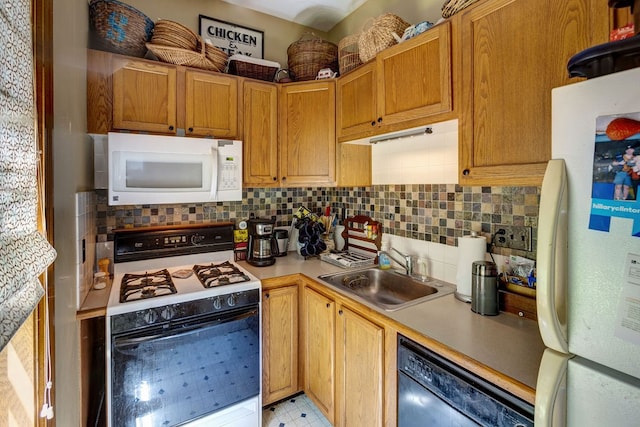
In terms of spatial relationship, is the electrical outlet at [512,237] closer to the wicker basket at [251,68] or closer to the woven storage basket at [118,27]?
the wicker basket at [251,68]

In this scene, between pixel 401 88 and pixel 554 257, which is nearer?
pixel 554 257

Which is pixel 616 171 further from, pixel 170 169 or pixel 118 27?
pixel 118 27

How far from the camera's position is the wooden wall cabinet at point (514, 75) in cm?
100

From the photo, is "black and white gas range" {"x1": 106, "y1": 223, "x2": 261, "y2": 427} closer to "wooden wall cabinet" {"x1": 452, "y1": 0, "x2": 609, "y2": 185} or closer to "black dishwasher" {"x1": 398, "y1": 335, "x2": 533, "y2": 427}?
"black dishwasher" {"x1": 398, "y1": 335, "x2": 533, "y2": 427}

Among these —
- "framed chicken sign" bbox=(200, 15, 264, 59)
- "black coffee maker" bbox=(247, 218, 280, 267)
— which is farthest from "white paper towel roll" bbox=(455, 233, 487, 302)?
"framed chicken sign" bbox=(200, 15, 264, 59)

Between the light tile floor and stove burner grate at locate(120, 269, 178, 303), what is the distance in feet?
3.43

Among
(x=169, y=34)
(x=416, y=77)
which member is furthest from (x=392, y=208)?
(x=169, y=34)

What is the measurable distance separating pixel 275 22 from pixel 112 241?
6.78 feet

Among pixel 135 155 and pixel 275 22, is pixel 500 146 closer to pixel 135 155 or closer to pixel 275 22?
pixel 135 155

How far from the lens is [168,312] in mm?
1513

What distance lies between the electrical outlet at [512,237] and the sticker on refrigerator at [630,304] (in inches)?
33.3

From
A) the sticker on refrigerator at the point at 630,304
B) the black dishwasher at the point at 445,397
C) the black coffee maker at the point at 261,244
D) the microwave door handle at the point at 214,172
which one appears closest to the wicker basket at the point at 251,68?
the microwave door handle at the point at 214,172

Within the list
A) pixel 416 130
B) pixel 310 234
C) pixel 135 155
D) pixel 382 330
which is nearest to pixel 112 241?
pixel 135 155

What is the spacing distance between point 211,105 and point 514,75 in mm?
1636
